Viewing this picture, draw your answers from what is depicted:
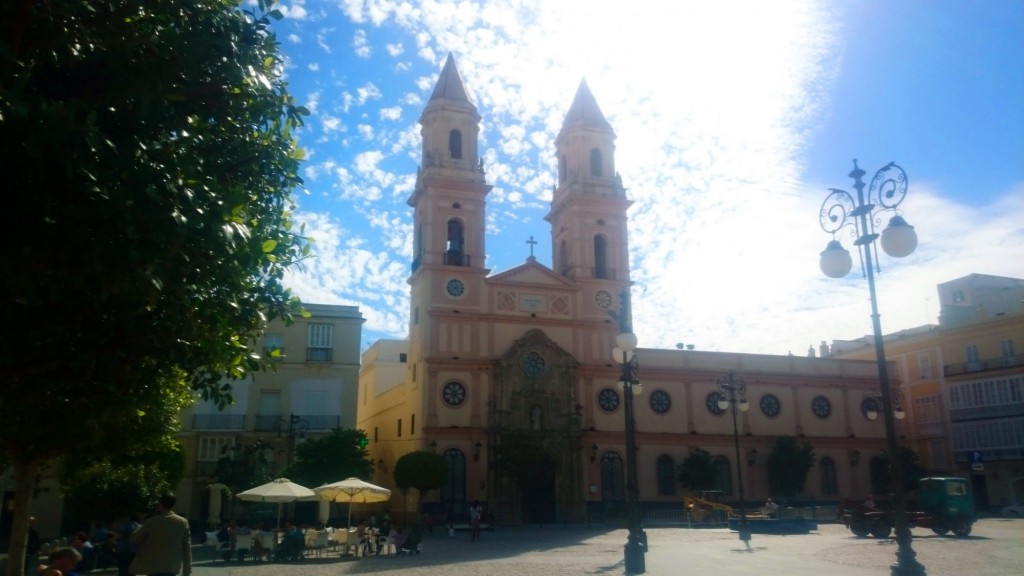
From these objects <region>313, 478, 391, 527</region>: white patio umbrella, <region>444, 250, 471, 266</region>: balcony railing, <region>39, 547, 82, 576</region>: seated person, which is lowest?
<region>39, 547, 82, 576</region>: seated person

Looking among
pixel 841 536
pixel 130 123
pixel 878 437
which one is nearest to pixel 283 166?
pixel 130 123

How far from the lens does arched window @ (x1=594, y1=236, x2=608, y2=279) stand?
46.2 m

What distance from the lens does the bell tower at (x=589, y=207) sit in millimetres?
46062

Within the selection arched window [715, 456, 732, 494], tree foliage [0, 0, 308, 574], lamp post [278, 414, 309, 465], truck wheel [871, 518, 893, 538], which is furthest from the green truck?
lamp post [278, 414, 309, 465]

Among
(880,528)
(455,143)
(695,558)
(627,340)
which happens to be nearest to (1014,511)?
(880,528)

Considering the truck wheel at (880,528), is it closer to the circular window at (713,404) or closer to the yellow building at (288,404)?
the circular window at (713,404)

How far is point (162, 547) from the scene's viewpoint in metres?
8.50

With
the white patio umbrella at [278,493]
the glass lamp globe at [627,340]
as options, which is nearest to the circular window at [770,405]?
the white patio umbrella at [278,493]

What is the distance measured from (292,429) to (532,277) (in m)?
14.9

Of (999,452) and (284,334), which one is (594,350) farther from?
(999,452)

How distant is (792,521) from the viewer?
29969 millimetres

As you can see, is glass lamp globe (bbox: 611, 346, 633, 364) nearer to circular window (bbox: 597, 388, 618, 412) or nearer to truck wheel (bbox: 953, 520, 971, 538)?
truck wheel (bbox: 953, 520, 971, 538)

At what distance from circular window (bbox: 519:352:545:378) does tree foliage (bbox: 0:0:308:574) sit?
31582 mm

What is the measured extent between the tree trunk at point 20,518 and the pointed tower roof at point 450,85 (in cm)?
3448
